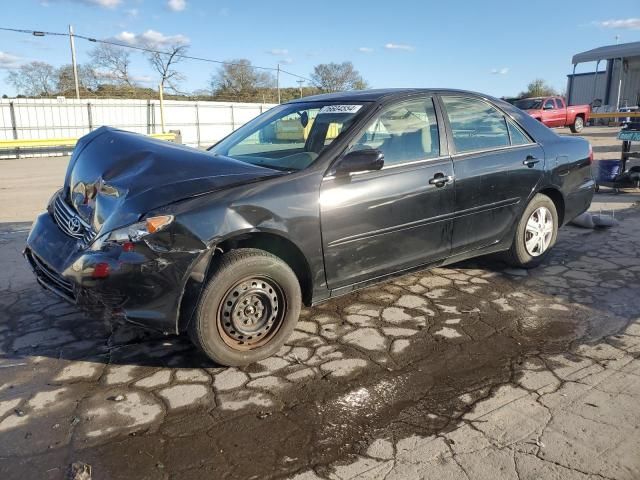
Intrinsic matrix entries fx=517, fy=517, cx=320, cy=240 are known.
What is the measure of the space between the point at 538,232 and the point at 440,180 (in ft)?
5.23

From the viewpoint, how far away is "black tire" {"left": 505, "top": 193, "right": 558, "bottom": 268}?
4.76 metres

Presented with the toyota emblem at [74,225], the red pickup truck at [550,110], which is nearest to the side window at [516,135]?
the toyota emblem at [74,225]

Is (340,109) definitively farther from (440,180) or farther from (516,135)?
(516,135)

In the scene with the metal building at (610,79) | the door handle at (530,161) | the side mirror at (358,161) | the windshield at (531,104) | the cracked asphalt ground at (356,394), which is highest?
the metal building at (610,79)

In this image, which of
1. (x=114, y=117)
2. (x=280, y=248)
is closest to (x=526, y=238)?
(x=280, y=248)

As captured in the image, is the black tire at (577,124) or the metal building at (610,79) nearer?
the black tire at (577,124)

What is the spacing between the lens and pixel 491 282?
185 inches

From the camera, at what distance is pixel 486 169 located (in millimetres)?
4262

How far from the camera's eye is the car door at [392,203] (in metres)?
3.46

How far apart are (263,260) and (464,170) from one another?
1.90m

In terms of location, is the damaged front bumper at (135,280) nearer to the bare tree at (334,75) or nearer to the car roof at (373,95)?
the car roof at (373,95)

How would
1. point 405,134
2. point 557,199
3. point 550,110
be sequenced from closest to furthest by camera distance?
point 405,134 < point 557,199 < point 550,110

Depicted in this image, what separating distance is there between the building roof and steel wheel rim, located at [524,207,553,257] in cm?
3080

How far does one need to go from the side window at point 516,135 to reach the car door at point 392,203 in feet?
3.20
